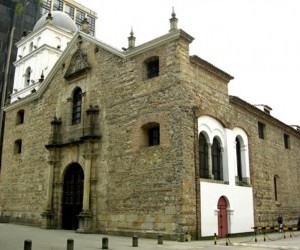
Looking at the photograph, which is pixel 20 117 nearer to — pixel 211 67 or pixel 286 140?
pixel 211 67

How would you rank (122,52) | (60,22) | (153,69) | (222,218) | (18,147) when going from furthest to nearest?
(60,22)
(18,147)
(122,52)
(153,69)
(222,218)

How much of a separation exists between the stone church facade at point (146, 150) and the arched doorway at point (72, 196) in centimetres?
6

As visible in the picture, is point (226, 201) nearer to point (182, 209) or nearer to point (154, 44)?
point (182, 209)

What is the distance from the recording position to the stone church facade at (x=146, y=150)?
15.7m

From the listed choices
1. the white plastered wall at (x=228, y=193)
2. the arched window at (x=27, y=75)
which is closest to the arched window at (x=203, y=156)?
the white plastered wall at (x=228, y=193)

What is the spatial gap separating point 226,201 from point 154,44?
8.22 meters

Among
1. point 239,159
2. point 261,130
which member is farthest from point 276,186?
point 239,159

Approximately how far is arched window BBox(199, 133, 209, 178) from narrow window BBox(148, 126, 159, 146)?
2058 mm

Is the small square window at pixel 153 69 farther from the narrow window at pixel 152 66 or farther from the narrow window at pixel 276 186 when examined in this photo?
the narrow window at pixel 276 186

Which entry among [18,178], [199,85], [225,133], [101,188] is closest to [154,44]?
[199,85]

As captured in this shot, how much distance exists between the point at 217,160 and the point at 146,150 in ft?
13.4

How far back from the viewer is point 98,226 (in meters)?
17.8

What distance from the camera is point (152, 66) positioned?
1783cm

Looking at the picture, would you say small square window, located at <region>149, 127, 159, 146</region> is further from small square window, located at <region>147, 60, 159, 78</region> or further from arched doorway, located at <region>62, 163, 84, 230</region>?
arched doorway, located at <region>62, 163, 84, 230</region>
